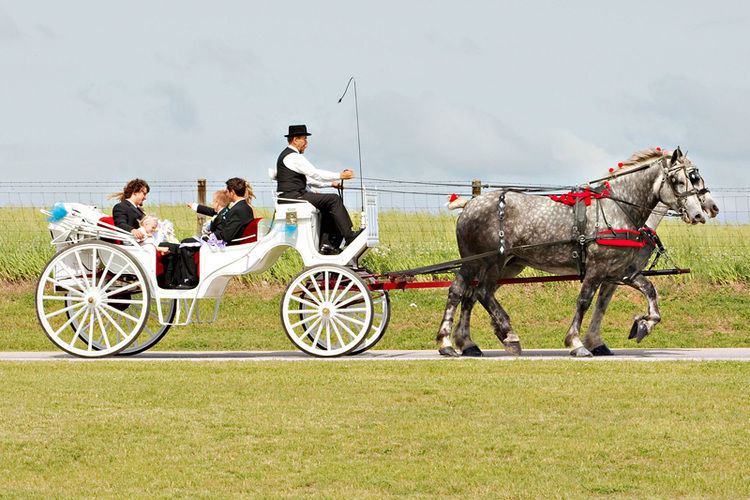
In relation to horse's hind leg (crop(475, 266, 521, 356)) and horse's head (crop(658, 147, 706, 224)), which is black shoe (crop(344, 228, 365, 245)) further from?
horse's head (crop(658, 147, 706, 224))

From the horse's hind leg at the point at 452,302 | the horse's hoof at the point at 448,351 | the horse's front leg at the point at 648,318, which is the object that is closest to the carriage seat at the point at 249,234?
the horse's hind leg at the point at 452,302

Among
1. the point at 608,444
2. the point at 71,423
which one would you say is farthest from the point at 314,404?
the point at 608,444

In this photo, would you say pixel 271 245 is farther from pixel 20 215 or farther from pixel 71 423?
pixel 20 215

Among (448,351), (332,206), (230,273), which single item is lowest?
(448,351)

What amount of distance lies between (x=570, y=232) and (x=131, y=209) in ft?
16.3

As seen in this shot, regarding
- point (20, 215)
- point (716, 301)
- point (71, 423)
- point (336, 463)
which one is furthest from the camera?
point (20, 215)

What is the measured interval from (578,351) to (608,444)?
4.88 m

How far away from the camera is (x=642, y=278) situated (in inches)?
498

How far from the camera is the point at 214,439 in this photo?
308 inches

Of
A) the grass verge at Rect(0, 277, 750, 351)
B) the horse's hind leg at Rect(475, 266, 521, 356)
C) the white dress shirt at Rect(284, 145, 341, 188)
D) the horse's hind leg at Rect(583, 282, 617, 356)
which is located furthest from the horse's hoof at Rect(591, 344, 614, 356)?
the white dress shirt at Rect(284, 145, 341, 188)

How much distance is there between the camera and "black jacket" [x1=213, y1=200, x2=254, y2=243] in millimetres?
12836

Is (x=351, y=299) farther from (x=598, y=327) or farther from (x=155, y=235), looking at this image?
(x=598, y=327)

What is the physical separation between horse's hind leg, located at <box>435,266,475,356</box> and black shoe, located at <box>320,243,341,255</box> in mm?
1318

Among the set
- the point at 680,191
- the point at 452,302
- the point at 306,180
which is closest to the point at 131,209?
the point at 306,180
